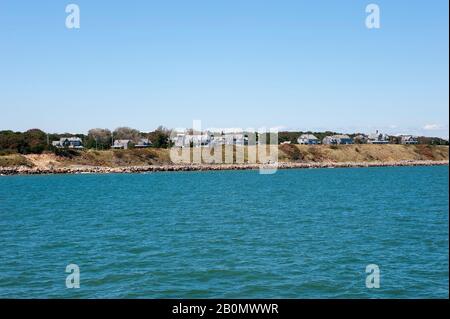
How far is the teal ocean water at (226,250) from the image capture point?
18.4 m

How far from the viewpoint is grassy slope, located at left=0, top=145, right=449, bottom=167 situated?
123812 millimetres

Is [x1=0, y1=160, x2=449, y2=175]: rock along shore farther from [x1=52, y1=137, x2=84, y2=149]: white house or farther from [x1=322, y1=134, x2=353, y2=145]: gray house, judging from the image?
[x1=52, y1=137, x2=84, y2=149]: white house

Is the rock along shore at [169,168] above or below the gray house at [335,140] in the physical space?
below

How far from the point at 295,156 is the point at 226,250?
139 metres

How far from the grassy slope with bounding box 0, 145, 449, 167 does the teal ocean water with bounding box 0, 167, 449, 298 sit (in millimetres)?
80925

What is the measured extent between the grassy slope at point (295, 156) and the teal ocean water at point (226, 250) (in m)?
80.9

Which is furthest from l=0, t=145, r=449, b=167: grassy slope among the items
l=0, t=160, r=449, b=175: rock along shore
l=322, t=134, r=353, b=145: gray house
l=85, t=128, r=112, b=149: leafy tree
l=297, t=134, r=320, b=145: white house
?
l=85, t=128, r=112, b=149: leafy tree

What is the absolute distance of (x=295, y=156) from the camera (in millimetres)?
162375

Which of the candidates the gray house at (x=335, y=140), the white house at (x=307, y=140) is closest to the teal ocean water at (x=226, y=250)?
the white house at (x=307, y=140)

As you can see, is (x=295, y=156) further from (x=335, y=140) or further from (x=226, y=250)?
(x=226, y=250)

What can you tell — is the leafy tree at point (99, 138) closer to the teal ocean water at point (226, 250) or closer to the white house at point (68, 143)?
the white house at point (68, 143)

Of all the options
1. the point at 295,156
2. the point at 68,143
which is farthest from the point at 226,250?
the point at 295,156
